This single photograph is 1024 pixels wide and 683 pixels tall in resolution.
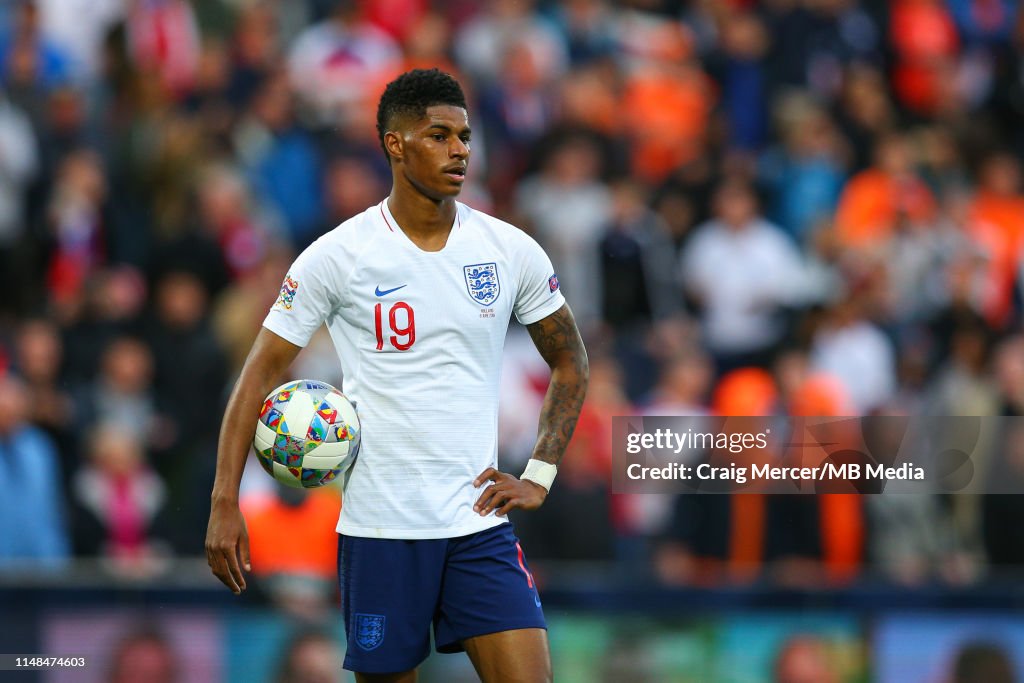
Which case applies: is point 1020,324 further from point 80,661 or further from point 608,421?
point 80,661

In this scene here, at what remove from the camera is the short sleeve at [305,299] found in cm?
543

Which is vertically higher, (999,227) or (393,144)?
(999,227)

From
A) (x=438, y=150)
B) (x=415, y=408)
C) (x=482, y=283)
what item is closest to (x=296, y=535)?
(x=415, y=408)

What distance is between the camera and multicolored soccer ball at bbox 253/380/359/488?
539 centimetres

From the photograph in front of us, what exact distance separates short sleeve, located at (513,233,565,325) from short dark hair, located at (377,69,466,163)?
0.55m

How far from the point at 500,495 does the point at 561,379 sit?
51 centimetres

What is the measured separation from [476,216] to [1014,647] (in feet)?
14.0

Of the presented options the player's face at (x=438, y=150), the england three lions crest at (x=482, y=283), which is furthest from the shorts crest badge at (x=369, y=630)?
the player's face at (x=438, y=150)

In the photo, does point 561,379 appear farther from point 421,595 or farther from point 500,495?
point 421,595

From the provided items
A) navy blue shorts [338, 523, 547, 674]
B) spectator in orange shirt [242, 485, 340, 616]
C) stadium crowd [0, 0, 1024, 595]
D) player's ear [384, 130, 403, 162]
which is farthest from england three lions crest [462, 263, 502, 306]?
stadium crowd [0, 0, 1024, 595]

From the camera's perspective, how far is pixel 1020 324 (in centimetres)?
1124

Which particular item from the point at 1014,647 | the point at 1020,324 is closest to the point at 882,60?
the point at 1020,324

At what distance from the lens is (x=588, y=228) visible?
37.6 ft

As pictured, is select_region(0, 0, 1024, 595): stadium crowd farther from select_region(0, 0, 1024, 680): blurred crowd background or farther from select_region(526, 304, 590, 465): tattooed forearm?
select_region(526, 304, 590, 465): tattooed forearm
